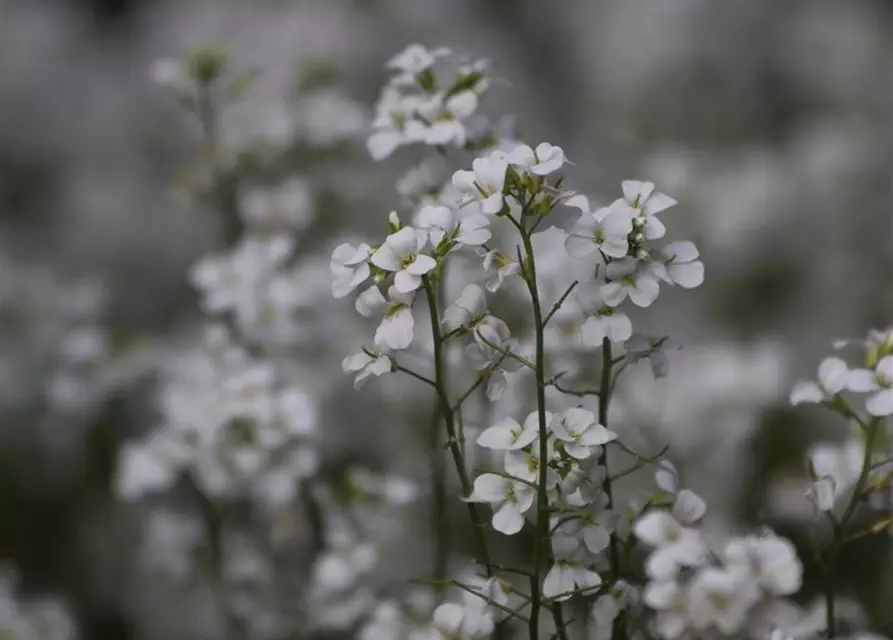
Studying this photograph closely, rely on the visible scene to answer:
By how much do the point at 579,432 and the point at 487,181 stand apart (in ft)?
0.39

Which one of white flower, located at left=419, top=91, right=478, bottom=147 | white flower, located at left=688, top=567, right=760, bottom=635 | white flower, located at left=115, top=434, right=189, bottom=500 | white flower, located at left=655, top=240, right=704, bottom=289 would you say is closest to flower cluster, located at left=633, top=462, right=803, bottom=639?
white flower, located at left=688, top=567, right=760, bottom=635

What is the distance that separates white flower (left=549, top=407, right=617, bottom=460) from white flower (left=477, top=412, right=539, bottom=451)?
1 centimetres

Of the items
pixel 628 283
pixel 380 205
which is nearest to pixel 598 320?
pixel 628 283

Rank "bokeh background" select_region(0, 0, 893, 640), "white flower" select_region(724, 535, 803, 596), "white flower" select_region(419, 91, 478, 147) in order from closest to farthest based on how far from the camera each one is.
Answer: "white flower" select_region(724, 535, 803, 596), "white flower" select_region(419, 91, 478, 147), "bokeh background" select_region(0, 0, 893, 640)

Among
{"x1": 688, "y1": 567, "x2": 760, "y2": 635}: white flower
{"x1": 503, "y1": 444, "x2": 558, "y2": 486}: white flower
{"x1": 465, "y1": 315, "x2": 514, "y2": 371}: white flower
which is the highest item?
{"x1": 465, "y1": 315, "x2": 514, "y2": 371}: white flower

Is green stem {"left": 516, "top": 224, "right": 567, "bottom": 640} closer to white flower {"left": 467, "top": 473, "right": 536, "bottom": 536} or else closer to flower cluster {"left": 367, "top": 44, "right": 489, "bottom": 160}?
white flower {"left": 467, "top": 473, "right": 536, "bottom": 536}

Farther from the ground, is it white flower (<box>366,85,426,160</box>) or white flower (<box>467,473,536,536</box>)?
white flower (<box>366,85,426,160</box>)

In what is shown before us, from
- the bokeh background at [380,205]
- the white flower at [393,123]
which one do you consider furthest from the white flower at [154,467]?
the white flower at [393,123]

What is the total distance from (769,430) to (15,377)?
746 millimetres

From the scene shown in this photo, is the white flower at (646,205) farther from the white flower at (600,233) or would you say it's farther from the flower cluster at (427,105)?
the flower cluster at (427,105)

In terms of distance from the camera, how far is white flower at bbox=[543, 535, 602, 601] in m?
0.52

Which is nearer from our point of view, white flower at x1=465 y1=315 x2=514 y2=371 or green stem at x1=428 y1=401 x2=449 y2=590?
white flower at x1=465 y1=315 x2=514 y2=371

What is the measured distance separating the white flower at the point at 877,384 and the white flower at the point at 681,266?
0.10 metres

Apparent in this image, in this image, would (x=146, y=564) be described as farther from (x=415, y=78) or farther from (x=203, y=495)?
(x=415, y=78)
